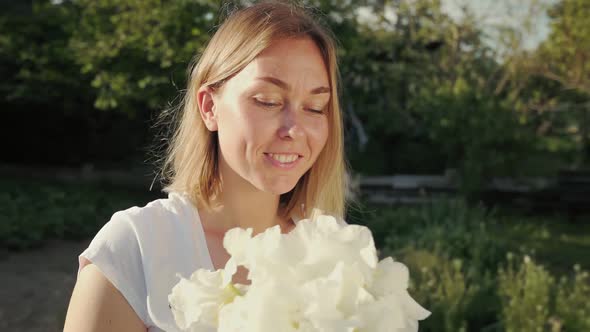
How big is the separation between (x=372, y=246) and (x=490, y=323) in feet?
12.6

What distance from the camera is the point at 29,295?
18.6 ft

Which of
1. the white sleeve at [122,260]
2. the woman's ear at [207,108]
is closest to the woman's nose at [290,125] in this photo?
the woman's ear at [207,108]

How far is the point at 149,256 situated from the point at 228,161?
0.87 feet

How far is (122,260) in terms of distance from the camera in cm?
126

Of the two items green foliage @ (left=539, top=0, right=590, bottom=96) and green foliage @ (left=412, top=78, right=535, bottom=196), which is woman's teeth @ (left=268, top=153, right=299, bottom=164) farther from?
green foliage @ (left=539, top=0, right=590, bottom=96)

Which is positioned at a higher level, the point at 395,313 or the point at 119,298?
the point at 395,313

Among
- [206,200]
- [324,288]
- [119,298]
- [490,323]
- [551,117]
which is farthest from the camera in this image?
[551,117]

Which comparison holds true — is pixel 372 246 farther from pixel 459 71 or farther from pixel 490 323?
pixel 459 71

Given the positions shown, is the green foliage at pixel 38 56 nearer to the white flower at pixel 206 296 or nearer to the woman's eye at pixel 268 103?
the woman's eye at pixel 268 103

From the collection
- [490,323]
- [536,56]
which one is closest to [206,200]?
[490,323]

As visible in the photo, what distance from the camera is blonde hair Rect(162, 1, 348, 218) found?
136 cm

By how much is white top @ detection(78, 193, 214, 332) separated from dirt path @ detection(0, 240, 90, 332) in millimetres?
3728

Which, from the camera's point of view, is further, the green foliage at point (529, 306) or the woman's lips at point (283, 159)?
the green foliage at point (529, 306)

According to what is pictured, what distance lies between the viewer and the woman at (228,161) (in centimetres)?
124
